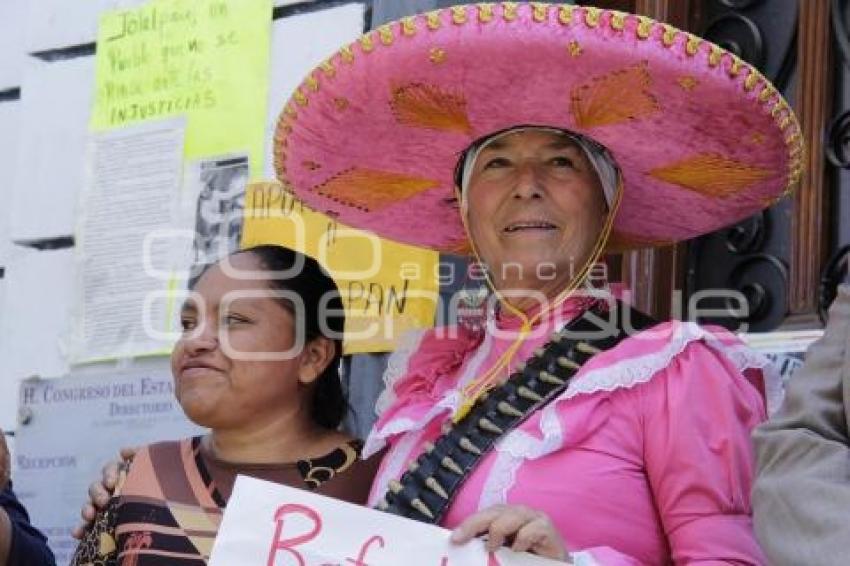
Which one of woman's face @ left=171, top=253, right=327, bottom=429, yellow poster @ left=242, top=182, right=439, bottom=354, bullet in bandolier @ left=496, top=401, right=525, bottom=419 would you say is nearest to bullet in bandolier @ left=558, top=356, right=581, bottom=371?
bullet in bandolier @ left=496, top=401, right=525, bottom=419

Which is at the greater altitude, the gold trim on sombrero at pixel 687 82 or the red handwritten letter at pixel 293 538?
the gold trim on sombrero at pixel 687 82

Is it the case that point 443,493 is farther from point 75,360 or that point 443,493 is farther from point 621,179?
point 75,360

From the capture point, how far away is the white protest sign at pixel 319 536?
8.23 feet

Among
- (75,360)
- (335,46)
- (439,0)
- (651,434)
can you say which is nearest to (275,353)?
(651,434)

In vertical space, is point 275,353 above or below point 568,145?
below

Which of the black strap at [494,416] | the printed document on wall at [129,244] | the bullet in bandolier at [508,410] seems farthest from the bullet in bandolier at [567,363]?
the printed document on wall at [129,244]

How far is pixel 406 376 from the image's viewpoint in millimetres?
3143

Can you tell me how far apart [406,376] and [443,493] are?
0.45 metres

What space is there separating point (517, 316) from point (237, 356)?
0.52 m

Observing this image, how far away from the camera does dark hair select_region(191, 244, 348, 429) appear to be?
3.24 metres

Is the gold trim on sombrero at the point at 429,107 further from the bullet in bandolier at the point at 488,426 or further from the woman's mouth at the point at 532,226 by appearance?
the bullet in bandolier at the point at 488,426

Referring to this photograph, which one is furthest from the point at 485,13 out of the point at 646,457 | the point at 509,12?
the point at 646,457

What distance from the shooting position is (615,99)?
9.59 feet

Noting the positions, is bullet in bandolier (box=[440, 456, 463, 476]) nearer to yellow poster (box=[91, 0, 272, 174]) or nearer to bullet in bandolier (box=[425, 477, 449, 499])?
bullet in bandolier (box=[425, 477, 449, 499])
